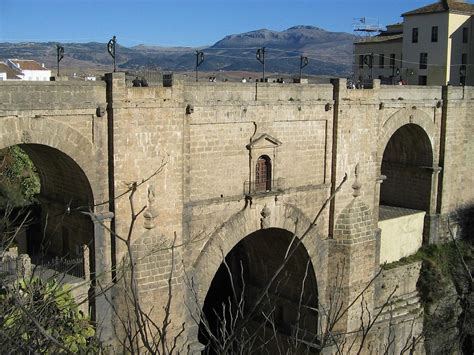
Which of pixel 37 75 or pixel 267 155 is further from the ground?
pixel 37 75

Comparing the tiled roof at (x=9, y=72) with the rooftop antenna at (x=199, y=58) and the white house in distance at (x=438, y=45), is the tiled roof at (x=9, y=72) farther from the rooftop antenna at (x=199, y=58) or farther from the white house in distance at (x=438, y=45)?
the rooftop antenna at (x=199, y=58)

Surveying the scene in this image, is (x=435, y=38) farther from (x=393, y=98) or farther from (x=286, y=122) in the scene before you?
(x=286, y=122)

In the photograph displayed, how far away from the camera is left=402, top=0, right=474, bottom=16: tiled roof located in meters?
38.1

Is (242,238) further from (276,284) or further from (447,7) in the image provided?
(447,7)

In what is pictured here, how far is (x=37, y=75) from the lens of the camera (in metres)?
46.4

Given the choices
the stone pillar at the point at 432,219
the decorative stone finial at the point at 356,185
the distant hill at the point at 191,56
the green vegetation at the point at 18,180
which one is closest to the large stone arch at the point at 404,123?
the decorative stone finial at the point at 356,185

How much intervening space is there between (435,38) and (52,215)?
29642mm

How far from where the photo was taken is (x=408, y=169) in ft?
86.6

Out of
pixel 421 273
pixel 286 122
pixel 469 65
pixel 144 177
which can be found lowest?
pixel 421 273

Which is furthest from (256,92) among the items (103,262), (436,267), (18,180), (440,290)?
(18,180)

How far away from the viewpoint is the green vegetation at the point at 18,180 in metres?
23.2

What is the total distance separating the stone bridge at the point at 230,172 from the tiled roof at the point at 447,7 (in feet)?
46.1

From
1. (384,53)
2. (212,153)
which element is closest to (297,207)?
(212,153)

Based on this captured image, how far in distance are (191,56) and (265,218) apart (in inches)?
3407
